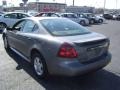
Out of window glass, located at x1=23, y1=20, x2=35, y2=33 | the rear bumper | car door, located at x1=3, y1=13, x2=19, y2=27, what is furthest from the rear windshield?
car door, located at x1=3, y1=13, x2=19, y2=27

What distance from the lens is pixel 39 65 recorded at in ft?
18.2

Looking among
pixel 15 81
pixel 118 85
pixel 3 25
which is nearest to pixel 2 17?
pixel 3 25

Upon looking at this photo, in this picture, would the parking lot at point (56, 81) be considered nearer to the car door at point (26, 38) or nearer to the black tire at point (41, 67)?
the black tire at point (41, 67)

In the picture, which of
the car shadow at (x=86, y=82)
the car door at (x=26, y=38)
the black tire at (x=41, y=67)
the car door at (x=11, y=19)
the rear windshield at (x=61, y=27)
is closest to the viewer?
the car shadow at (x=86, y=82)

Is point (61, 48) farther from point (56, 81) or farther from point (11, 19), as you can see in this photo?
point (11, 19)

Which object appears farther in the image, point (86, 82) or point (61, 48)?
point (86, 82)

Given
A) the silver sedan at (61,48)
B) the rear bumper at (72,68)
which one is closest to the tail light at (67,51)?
the silver sedan at (61,48)

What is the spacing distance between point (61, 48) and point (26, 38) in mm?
1680

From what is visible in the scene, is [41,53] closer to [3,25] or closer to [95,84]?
[95,84]

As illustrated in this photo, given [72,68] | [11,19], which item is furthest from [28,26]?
[11,19]

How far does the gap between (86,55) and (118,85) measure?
106cm

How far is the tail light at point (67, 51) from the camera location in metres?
4.66

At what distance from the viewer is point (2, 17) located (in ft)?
56.5

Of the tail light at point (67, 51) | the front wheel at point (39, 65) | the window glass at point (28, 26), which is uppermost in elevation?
the window glass at point (28, 26)
